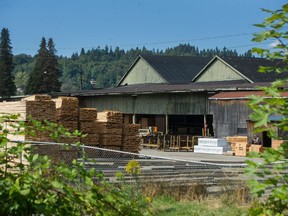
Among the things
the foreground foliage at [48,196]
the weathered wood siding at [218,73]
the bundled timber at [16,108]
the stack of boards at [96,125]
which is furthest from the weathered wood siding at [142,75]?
the foreground foliage at [48,196]

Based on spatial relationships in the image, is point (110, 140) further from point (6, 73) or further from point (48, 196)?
point (6, 73)

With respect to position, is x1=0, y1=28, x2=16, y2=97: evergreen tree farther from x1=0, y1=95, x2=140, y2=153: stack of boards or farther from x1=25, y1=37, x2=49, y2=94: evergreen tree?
x1=0, y1=95, x2=140, y2=153: stack of boards

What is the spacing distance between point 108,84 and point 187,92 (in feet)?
508

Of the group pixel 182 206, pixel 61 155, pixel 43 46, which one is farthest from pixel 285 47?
pixel 43 46

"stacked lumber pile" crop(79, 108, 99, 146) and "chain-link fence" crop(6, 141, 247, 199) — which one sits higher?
Answer: "stacked lumber pile" crop(79, 108, 99, 146)

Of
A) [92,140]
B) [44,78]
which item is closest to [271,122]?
[92,140]

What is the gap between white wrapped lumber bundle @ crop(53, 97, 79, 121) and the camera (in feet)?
69.7

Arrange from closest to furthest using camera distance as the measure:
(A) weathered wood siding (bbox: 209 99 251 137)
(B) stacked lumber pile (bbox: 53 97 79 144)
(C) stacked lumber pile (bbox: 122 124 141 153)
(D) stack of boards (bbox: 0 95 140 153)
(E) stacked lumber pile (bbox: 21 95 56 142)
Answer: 1. (E) stacked lumber pile (bbox: 21 95 56 142)
2. (B) stacked lumber pile (bbox: 53 97 79 144)
3. (D) stack of boards (bbox: 0 95 140 153)
4. (C) stacked lumber pile (bbox: 122 124 141 153)
5. (A) weathered wood siding (bbox: 209 99 251 137)

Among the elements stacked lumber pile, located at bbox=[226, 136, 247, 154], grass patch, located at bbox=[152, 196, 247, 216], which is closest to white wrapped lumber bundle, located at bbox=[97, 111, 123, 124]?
grass patch, located at bbox=[152, 196, 247, 216]

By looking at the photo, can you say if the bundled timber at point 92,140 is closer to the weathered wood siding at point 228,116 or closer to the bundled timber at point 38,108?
the bundled timber at point 38,108

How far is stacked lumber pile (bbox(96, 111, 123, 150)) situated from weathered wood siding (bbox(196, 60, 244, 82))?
1277 inches

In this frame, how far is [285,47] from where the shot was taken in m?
3.46

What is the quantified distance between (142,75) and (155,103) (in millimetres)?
25832

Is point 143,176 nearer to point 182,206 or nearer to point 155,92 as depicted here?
Answer: point 182,206
